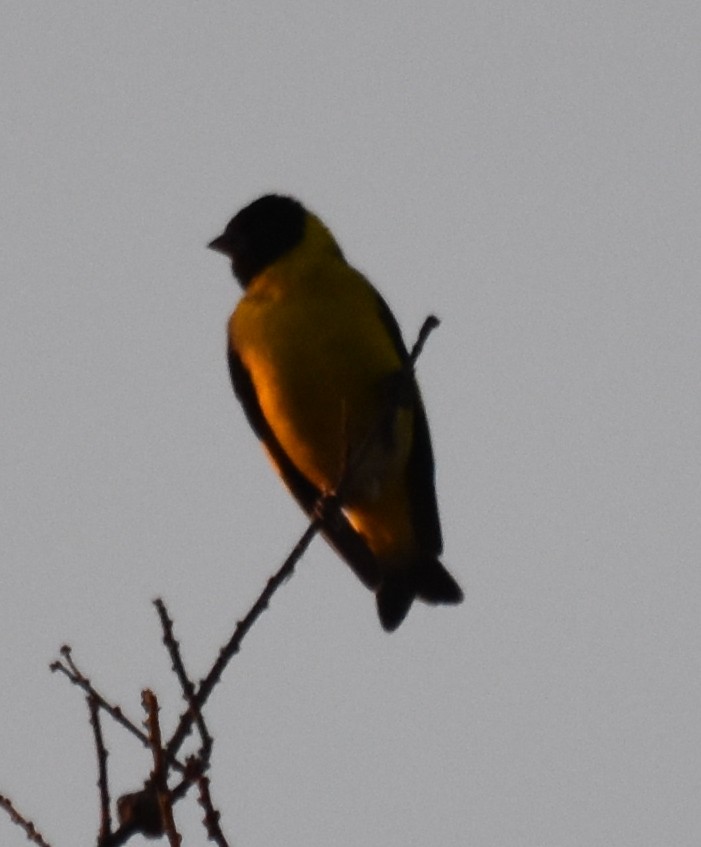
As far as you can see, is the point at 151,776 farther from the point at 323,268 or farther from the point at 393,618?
the point at 323,268

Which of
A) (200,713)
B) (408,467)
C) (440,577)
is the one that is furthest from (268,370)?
(200,713)

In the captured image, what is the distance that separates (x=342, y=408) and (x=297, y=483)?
0.72 metres

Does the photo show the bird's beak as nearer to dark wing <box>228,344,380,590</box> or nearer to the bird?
the bird

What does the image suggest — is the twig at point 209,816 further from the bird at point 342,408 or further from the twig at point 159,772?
the bird at point 342,408

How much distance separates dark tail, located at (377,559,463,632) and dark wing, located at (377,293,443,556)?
108mm

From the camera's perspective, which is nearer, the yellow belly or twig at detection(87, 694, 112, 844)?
twig at detection(87, 694, 112, 844)

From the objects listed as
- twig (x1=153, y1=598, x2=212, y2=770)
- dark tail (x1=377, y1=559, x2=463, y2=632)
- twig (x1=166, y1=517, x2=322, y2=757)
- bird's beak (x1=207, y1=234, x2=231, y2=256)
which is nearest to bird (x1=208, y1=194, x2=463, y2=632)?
dark tail (x1=377, y1=559, x2=463, y2=632)

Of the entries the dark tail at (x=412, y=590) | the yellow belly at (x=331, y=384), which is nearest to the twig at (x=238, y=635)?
the yellow belly at (x=331, y=384)

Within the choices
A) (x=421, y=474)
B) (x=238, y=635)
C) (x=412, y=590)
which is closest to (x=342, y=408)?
(x=421, y=474)

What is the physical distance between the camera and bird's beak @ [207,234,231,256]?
703cm

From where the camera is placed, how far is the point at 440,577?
6.25 m

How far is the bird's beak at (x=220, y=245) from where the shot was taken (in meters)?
7.03

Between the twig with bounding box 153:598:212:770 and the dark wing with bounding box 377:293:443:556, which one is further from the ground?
the dark wing with bounding box 377:293:443:556

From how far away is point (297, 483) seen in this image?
21.4 ft
